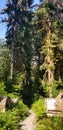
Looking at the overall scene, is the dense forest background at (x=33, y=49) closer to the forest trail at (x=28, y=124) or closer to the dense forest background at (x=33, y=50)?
the dense forest background at (x=33, y=50)

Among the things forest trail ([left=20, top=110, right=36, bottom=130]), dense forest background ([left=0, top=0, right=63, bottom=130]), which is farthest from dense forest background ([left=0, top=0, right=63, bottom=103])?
forest trail ([left=20, top=110, right=36, bottom=130])

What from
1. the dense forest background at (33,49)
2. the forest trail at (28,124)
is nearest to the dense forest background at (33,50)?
the dense forest background at (33,49)

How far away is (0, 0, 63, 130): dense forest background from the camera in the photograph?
45156 mm

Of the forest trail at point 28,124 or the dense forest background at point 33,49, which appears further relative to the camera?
the dense forest background at point 33,49

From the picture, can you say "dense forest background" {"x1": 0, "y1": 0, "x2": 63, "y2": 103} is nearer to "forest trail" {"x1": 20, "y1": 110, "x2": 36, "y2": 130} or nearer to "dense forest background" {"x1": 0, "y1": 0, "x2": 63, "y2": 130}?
"dense forest background" {"x1": 0, "y1": 0, "x2": 63, "y2": 130}

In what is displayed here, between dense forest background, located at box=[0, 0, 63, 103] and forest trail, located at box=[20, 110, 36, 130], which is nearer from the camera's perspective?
forest trail, located at box=[20, 110, 36, 130]

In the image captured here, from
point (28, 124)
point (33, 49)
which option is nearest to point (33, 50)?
point (33, 49)

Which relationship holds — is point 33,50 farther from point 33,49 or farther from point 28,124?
point 28,124

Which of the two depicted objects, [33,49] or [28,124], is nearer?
[28,124]

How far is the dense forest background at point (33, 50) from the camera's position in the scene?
45156mm

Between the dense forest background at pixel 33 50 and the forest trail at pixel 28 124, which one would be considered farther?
the dense forest background at pixel 33 50

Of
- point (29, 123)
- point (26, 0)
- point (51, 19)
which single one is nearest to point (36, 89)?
point (51, 19)

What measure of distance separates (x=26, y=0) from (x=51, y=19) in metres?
5.58

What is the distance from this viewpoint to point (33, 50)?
51.3 m
